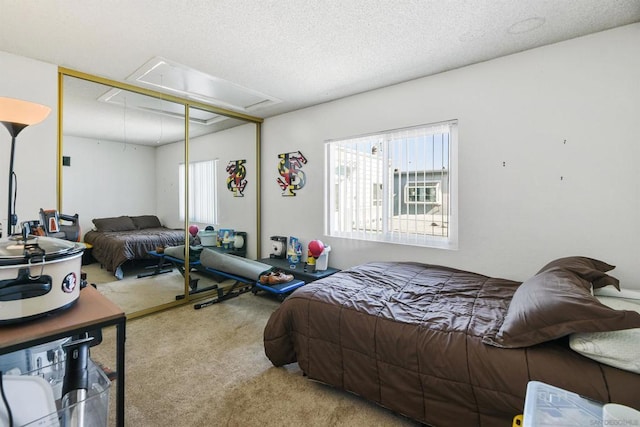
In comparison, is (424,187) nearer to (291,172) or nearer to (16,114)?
(291,172)

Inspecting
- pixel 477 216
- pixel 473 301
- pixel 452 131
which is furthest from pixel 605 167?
pixel 473 301

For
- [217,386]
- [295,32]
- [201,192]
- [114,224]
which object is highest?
[295,32]

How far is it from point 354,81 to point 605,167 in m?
2.09

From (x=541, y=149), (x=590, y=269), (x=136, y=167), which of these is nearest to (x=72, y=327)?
(x=136, y=167)

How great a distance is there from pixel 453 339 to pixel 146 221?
10.1ft

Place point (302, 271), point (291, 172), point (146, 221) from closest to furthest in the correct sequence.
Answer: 1. point (146, 221)
2. point (302, 271)
3. point (291, 172)

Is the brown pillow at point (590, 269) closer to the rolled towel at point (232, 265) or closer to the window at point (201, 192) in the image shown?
the rolled towel at point (232, 265)

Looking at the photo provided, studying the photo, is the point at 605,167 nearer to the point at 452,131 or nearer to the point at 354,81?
the point at 452,131

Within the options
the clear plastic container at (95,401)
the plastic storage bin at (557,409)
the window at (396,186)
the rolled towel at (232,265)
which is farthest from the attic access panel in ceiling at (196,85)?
the plastic storage bin at (557,409)

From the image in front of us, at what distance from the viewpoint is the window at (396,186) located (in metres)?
2.75

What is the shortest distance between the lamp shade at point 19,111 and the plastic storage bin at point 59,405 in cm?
113

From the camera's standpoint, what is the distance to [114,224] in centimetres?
292

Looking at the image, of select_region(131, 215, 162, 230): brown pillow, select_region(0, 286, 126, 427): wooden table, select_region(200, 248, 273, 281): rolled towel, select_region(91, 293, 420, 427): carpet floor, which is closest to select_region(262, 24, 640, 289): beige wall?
select_region(200, 248, 273, 281): rolled towel

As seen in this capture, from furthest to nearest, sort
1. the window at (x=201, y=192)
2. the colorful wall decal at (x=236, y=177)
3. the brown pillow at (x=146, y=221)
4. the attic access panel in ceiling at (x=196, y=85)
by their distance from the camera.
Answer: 1. the colorful wall decal at (x=236, y=177)
2. the window at (x=201, y=192)
3. the brown pillow at (x=146, y=221)
4. the attic access panel in ceiling at (x=196, y=85)
